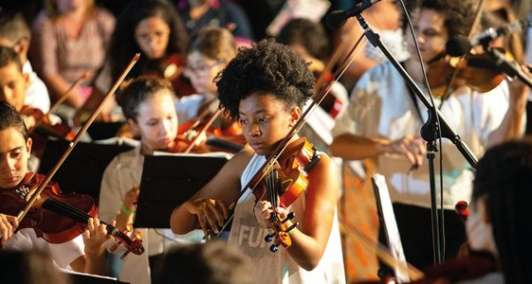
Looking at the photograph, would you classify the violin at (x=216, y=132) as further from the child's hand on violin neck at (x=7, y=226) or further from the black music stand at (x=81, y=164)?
the child's hand on violin neck at (x=7, y=226)

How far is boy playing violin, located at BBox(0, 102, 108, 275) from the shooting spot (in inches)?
159

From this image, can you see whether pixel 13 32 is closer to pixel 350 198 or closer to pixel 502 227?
pixel 350 198

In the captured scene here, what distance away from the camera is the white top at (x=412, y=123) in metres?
5.13

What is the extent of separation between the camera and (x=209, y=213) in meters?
3.93

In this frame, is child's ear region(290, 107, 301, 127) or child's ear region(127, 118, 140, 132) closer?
child's ear region(290, 107, 301, 127)

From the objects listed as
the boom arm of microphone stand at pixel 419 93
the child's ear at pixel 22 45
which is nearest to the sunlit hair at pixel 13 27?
the child's ear at pixel 22 45

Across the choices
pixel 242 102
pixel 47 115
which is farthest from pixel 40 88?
pixel 242 102

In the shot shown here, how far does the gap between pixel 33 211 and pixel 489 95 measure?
7.29 ft

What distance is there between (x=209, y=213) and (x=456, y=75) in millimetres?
1646

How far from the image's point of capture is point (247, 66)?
4051mm

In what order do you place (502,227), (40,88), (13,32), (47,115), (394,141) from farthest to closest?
(13,32), (40,88), (47,115), (394,141), (502,227)

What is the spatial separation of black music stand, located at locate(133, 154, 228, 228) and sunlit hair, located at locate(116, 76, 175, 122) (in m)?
0.70

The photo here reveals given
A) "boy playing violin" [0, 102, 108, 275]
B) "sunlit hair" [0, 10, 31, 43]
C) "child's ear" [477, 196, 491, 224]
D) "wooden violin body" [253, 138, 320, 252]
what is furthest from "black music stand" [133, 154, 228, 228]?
"sunlit hair" [0, 10, 31, 43]

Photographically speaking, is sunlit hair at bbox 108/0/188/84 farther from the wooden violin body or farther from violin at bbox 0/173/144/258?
the wooden violin body
